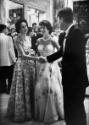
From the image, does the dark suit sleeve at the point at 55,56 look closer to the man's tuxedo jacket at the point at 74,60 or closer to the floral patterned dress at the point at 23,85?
the man's tuxedo jacket at the point at 74,60

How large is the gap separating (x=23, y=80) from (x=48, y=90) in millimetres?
191

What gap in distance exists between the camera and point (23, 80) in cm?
225

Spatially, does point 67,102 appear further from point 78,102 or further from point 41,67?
A: point 41,67

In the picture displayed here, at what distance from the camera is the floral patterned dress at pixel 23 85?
222cm

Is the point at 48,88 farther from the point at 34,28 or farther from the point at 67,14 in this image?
the point at 67,14

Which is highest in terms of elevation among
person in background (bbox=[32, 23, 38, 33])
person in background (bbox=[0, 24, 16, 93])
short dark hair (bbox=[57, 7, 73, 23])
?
short dark hair (bbox=[57, 7, 73, 23])

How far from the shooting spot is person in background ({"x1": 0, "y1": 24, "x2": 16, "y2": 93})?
2.03 metres

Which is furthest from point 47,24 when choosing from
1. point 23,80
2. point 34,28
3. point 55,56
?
point 23,80

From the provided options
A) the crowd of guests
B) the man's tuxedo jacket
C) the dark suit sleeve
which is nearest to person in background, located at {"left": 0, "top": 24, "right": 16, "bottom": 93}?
the crowd of guests

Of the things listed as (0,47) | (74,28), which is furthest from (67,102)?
(0,47)

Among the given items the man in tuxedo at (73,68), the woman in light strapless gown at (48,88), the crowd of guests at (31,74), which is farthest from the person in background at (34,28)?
the man in tuxedo at (73,68)

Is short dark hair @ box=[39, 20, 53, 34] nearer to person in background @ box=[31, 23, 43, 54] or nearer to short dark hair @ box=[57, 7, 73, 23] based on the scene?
person in background @ box=[31, 23, 43, 54]

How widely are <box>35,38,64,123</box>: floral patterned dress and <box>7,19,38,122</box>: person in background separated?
56 mm

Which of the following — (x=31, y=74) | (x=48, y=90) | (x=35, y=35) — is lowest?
(x=48, y=90)
